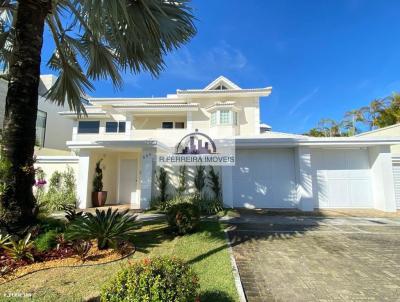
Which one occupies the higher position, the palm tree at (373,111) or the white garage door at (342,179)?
the palm tree at (373,111)

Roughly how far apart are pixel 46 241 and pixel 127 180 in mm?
8389

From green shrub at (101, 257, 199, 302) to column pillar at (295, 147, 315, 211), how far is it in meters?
9.31

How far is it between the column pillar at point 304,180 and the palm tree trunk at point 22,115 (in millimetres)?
10281

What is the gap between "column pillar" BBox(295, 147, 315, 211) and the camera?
10430mm

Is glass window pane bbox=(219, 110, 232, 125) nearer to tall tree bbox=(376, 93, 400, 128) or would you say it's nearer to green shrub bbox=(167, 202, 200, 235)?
green shrub bbox=(167, 202, 200, 235)

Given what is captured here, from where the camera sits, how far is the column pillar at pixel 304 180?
10430 mm

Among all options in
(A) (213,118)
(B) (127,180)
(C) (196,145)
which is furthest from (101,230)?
(A) (213,118)

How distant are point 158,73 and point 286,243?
6.04 metres

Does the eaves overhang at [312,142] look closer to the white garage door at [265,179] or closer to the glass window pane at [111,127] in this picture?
the white garage door at [265,179]

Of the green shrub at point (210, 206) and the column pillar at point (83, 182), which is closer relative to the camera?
the green shrub at point (210, 206)

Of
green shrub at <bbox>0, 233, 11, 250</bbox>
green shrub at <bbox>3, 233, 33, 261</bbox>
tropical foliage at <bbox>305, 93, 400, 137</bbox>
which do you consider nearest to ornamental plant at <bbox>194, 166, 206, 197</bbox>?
green shrub at <bbox>3, 233, 33, 261</bbox>

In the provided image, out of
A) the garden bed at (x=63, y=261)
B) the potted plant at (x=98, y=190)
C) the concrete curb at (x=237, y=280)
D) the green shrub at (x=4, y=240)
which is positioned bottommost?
the concrete curb at (x=237, y=280)

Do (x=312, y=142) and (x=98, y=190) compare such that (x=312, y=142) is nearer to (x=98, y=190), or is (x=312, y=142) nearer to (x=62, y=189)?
(x=98, y=190)

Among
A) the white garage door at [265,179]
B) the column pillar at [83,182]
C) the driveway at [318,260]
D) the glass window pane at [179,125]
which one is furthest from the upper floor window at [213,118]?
the driveway at [318,260]
